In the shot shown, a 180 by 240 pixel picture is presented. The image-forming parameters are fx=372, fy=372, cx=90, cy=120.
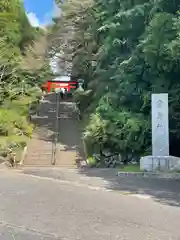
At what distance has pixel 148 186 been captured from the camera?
35.6 feet

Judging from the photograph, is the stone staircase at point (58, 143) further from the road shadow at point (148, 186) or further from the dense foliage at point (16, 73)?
the road shadow at point (148, 186)

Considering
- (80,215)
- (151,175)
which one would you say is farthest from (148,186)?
(80,215)

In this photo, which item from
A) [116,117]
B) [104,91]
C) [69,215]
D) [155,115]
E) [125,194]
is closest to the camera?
[69,215]

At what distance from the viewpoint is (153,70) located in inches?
590

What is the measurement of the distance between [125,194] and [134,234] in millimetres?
3938

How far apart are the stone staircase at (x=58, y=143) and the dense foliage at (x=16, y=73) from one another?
878 mm

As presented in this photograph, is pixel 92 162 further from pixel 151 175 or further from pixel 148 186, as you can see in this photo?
pixel 148 186

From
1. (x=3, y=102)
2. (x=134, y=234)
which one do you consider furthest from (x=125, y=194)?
(x=3, y=102)

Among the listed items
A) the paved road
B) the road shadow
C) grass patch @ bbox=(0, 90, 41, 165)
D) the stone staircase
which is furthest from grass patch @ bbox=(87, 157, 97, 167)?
the paved road

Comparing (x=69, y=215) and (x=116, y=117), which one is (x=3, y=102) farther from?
(x=69, y=215)

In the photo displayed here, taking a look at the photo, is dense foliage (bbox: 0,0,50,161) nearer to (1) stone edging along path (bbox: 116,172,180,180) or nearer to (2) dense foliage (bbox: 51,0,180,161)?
(2) dense foliage (bbox: 51,0,180,161)

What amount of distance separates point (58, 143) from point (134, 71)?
706cm

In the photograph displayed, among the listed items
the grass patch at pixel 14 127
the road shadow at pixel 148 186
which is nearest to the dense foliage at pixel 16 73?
the grass patch at pixel 14 127

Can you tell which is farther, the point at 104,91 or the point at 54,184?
the point at 104,91
